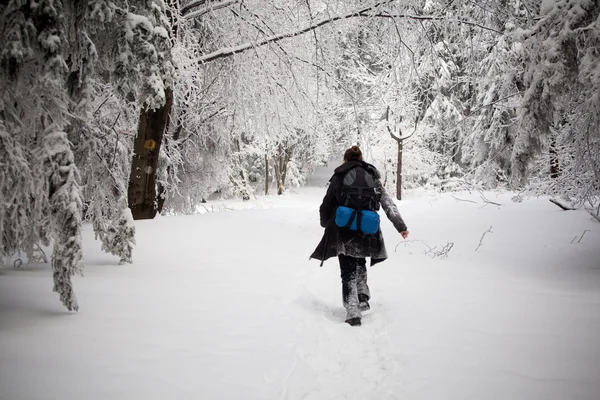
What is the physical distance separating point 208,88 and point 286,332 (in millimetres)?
6484

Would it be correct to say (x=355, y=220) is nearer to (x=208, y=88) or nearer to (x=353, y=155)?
(x=353, y=155)

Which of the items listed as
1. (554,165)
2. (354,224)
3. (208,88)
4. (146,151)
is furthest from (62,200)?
(554,165)

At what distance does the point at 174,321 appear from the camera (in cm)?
330

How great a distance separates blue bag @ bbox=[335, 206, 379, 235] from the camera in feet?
13.0

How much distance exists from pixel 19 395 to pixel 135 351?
2.35 feet

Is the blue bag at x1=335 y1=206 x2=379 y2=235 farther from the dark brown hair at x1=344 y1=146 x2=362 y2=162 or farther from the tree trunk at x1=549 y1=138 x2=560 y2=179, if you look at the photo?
the tree trunk at x1=549 y1=138 x2=560 y2=179

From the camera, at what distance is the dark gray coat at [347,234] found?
4051 mm

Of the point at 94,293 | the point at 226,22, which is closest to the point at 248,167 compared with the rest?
the point at 226,22

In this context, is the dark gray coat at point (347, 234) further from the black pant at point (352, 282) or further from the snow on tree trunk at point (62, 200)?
the snow on tree trunk at point (62, 200)

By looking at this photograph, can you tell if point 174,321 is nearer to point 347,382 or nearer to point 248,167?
point 347,382

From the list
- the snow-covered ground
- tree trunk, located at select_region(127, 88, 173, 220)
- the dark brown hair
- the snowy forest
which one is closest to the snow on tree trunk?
the snowy forest

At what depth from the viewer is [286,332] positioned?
3.43 meters

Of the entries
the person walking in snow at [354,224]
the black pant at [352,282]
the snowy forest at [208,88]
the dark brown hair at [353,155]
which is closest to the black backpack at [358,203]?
the person walking in snow at [354,224]

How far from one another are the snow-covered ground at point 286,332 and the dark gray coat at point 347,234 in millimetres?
681
